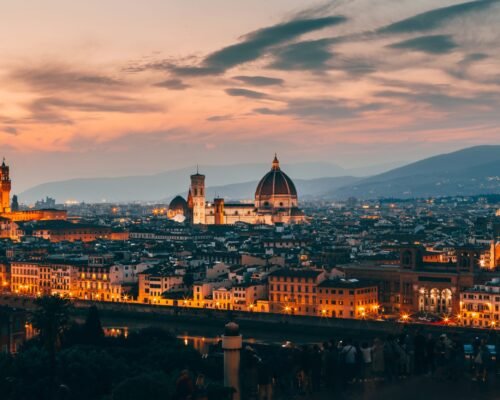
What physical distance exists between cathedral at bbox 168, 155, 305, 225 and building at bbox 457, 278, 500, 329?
97.4 metres

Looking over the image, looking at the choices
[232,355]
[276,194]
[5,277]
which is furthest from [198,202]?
[232,355]

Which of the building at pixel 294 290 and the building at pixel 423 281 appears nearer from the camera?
the building at pixel 423 281

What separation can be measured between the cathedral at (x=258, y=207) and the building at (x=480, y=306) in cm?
9742

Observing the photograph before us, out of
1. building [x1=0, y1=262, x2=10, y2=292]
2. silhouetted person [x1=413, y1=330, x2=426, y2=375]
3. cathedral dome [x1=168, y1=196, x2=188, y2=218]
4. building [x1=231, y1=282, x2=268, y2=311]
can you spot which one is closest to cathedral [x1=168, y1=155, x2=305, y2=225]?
cathedral dome [x1=168, y1=196, x2=188, y2=218]

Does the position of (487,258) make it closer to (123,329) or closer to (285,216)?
(123,329)

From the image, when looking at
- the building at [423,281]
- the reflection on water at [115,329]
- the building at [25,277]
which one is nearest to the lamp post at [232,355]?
the reflection on water at [115,329]

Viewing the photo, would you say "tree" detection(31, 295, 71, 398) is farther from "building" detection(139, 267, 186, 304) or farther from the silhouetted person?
"building" detection(139, 267, 186, 304)

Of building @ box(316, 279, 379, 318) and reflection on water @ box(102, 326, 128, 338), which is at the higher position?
building @ box(316, 279, 379, 318)

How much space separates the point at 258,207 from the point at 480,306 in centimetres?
10320

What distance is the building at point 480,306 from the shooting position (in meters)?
51.5

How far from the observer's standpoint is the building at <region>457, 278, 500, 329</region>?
169 ft

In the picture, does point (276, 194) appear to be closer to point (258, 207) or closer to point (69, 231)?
point (258, 207)

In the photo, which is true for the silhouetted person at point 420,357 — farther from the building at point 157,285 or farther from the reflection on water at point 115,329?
the building at point 157,285

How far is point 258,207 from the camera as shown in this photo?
15488 centimetres
